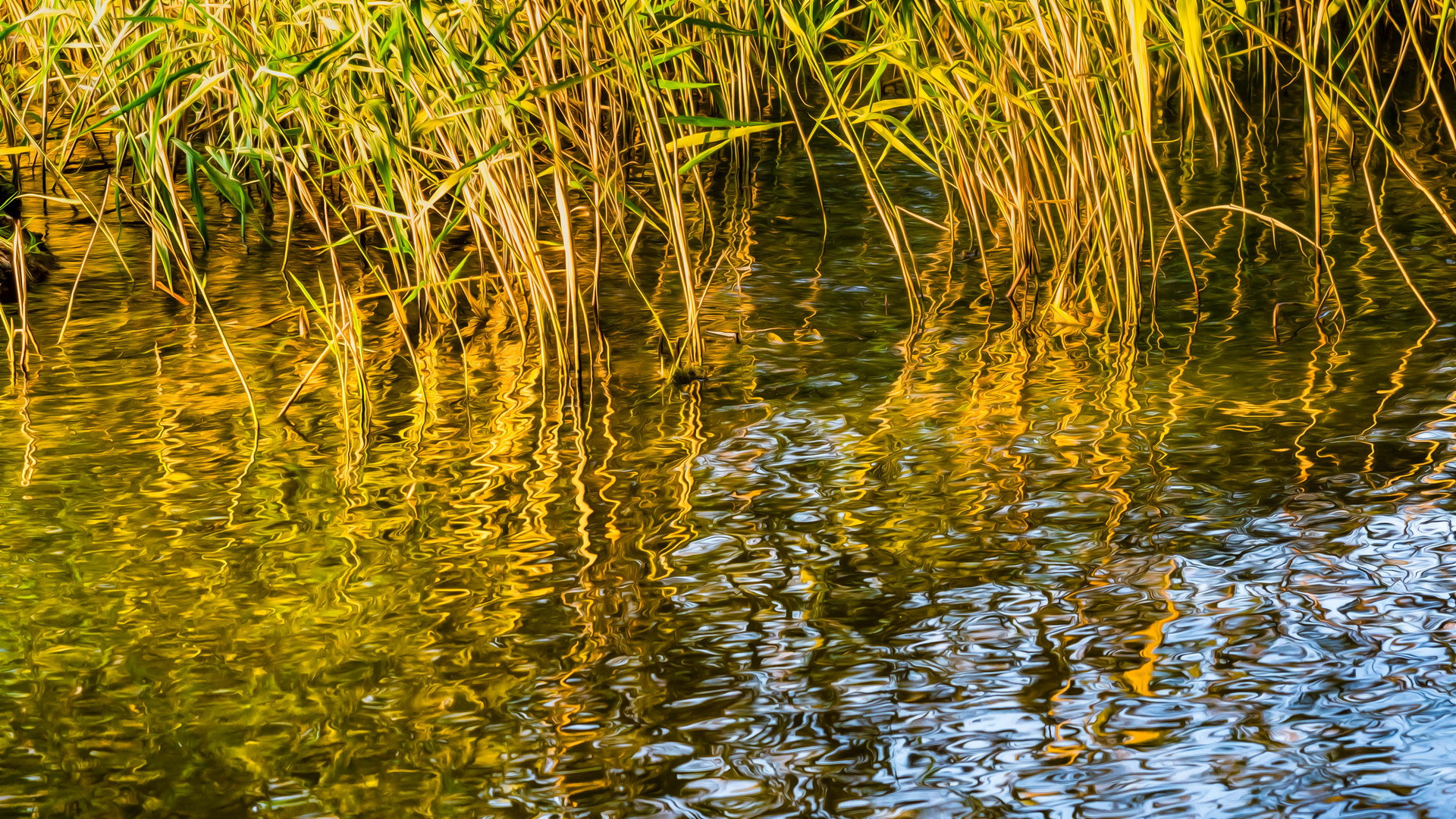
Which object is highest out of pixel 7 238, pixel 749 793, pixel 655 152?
pixel 655 152

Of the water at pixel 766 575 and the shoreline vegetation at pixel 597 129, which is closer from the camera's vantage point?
the water at pixel 766 575

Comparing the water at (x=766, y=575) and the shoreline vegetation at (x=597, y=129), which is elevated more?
the shoreline vegetation at (x=597, y=129)

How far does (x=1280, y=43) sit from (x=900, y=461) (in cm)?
60

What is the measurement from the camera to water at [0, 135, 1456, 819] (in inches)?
40.7

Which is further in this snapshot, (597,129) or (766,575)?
(597,129)

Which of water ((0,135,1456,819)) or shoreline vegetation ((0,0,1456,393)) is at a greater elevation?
shoreline vegetation ((0,0,1456,393))

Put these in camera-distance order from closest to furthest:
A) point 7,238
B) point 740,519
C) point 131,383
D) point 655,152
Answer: point 740,519 < point 655,152 < point 131,383 < point 7,238

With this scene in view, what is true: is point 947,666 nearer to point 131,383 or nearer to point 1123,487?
point 1123,487

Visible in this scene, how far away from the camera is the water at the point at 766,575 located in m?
1.03

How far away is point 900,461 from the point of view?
61.4 inches

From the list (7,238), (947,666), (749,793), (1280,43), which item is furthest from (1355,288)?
(7,238)

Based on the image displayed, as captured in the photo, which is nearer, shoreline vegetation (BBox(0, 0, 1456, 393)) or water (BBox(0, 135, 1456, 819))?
water (BBox(0, 135, 1456, 819))

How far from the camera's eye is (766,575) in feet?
4.35

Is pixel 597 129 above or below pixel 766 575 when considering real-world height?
above
